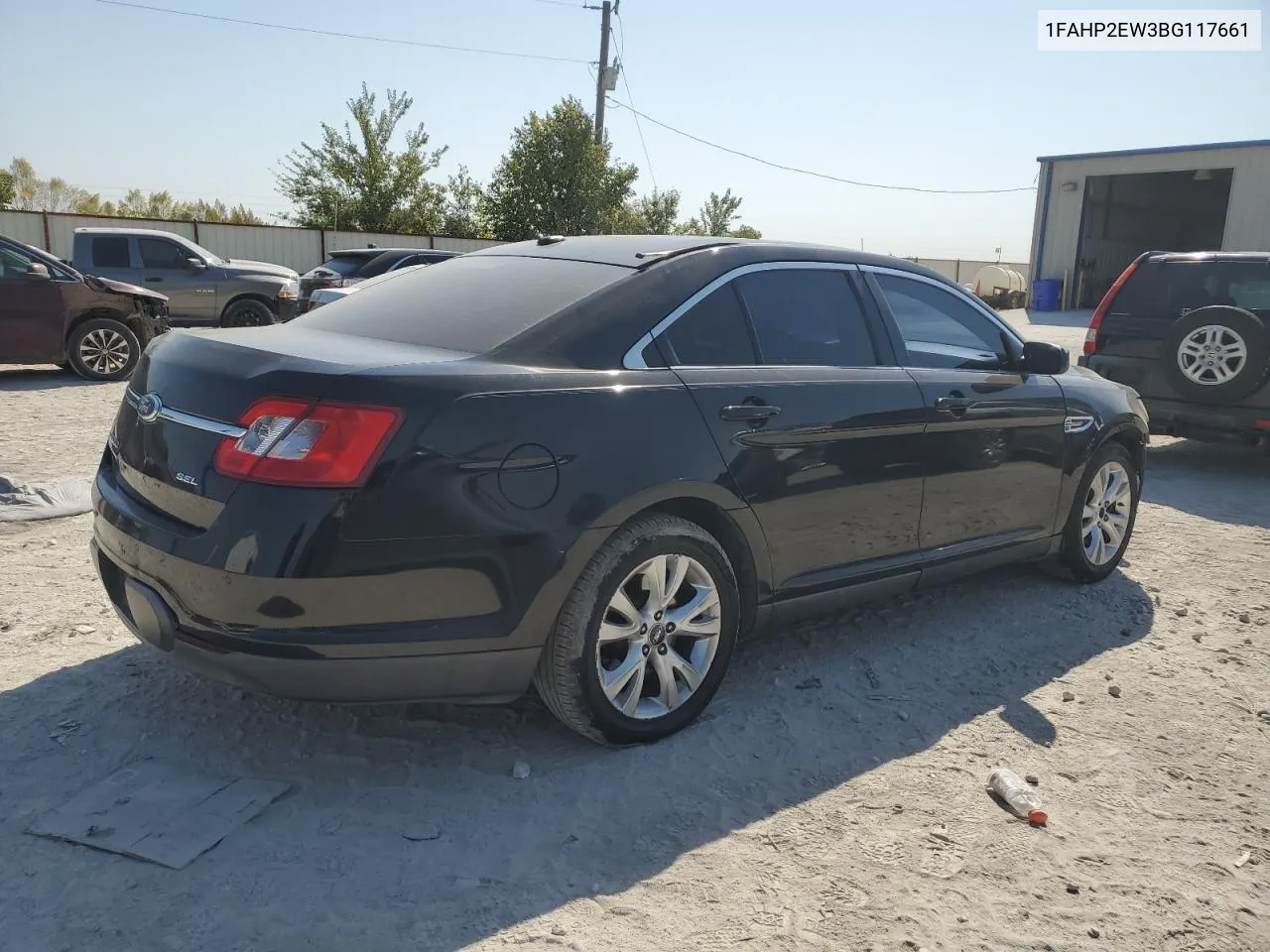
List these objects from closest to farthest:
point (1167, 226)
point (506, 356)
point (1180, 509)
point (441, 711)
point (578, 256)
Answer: point (506, 356)
point (441, 711)
point (578, 256)
point (1180, 509)
point (1167, 226)

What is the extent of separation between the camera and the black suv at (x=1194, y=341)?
757 cm

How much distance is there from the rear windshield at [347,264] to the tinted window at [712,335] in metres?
13.0

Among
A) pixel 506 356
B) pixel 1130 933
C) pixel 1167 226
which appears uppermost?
pixel 1167 226

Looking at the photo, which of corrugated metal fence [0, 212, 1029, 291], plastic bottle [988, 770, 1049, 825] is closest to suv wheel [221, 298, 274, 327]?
corrugated metal fence [0, 212, 1029, 291]

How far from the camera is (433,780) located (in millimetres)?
3160

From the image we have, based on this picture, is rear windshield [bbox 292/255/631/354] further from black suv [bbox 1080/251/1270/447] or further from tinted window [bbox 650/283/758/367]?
black suv [bbox 1080/251/1270/447]

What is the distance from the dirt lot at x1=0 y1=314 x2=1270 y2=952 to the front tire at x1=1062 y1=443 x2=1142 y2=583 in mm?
543

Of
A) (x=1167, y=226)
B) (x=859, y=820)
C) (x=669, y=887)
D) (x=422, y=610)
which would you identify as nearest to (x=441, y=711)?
(x=422, y=610)

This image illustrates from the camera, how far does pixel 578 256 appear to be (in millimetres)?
Result: 3840

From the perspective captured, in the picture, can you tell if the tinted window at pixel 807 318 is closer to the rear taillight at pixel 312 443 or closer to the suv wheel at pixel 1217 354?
the rear taillight at pixel 312 443

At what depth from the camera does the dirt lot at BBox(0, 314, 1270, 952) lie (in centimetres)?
254

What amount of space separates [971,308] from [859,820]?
8.48 feet

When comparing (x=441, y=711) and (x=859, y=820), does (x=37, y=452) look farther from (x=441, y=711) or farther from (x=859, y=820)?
(x=859, y=820)

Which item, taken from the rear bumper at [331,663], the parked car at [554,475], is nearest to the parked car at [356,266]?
the parked car at [554,475]
